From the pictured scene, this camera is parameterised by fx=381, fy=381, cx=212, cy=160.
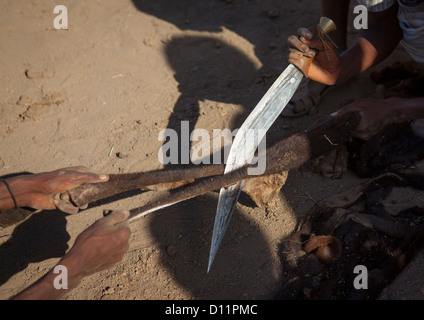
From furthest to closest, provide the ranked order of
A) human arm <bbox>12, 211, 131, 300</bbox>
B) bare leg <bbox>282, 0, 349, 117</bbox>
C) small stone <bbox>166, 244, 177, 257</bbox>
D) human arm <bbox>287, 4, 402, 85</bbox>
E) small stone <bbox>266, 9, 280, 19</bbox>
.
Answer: small stone <bbox>266, 9, 280, 19</bbox>
bare leg <bbox>282, 0, 349, 117</bbox>
small stone <bbox>166, 244, 177, 257</bbox>
human arm <bbox>287, 4, 402, 85</bbox>
human arm <bbox>12, 211, 131, 300</bbox>

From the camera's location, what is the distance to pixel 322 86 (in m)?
3.54

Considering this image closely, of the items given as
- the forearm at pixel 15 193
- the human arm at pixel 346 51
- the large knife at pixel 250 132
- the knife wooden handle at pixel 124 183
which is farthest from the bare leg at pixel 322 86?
the forearm at pixel 15 193

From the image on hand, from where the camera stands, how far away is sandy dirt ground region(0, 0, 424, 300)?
256 cm

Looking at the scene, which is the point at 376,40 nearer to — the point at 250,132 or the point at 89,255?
the point at 250,132

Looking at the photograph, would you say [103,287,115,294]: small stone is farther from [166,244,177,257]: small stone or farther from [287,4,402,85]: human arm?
[287,4,402,85]: human arm

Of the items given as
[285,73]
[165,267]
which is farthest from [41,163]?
[285,73]

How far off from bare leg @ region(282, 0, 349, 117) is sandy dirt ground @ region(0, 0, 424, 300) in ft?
0.33

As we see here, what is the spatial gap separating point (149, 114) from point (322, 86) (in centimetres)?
165

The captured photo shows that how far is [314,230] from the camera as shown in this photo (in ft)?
8.39

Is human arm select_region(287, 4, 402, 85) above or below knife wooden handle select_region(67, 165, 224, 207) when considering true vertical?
above

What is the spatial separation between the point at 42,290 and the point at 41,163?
167cm

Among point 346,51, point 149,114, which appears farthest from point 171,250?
point 346,51

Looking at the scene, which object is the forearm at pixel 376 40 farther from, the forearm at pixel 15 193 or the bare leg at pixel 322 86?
the forearm at pixel 15 193

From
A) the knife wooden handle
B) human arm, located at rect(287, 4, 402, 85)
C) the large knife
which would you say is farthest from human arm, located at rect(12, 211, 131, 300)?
human arm, located at rect(287, 4, 402, 85)
